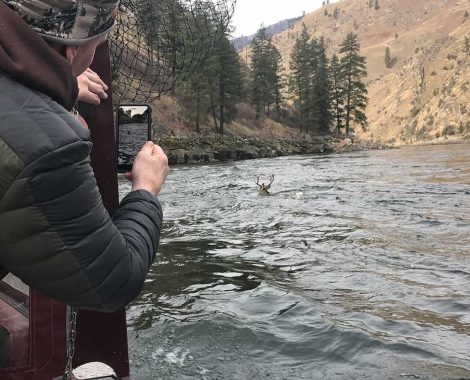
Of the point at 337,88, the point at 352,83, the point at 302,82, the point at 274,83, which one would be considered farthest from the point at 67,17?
the point at 352,83

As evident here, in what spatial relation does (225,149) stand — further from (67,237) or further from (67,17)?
(67,237)

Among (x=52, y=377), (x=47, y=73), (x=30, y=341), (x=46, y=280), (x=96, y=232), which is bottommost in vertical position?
(x=52, y=377)

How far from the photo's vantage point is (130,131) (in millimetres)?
2551

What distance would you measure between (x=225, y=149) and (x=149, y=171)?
3762cm

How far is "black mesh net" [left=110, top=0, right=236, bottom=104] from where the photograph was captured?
12.3 feet

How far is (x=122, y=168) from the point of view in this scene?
242 centimetres

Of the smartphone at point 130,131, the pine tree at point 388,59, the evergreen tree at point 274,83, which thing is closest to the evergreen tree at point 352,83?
the evergreen tree at point 274,83

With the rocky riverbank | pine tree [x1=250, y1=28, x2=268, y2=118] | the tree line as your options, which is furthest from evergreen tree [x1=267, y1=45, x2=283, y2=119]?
the rocky riverbank

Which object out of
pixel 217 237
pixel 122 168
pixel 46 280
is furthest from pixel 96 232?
pixel 217 237

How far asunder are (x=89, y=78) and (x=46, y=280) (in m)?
1.29

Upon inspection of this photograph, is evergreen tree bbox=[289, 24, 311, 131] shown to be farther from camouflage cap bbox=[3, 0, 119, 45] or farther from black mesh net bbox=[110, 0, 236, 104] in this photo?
camouflage cap bbox=[3, 0, 119, 45]

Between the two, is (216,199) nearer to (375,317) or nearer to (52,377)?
(375,317)

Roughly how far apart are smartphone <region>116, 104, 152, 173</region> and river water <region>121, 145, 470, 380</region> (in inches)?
93.1

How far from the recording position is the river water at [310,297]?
452 centimetres
